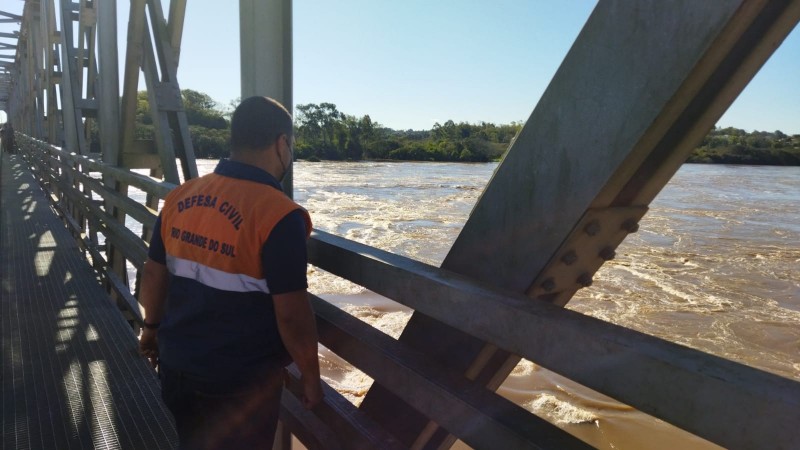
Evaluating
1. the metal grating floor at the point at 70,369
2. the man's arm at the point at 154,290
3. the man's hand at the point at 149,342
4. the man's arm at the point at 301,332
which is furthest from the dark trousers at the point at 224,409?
the metal grating floor at the point at 70,369

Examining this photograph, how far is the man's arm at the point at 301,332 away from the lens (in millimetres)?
1546

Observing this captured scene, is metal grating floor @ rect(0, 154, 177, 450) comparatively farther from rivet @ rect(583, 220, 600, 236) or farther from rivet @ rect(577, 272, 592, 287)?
rivet @ rect(583, 220, 600, 236)

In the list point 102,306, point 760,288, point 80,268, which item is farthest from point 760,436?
point 760,288

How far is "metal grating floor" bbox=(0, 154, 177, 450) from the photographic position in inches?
99.0

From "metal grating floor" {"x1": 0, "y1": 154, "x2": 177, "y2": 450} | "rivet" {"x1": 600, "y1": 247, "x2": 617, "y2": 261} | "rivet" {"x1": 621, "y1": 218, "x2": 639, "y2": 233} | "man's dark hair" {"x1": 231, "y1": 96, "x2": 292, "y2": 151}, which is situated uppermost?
"man's dark hair" {"x1": 231, "y1": 96, "x2": 292, "y2": 151}

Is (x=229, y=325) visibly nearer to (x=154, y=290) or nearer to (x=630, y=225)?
(x=154, y=290)

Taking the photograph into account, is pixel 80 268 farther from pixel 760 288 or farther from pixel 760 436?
pixel 760 288

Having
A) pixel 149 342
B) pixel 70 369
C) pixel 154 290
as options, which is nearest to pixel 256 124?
pixel 154 290

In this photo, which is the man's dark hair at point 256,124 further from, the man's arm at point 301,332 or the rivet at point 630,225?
the rivet at point 630,225

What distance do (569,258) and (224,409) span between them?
3.44 ft

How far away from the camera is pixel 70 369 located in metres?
3.13

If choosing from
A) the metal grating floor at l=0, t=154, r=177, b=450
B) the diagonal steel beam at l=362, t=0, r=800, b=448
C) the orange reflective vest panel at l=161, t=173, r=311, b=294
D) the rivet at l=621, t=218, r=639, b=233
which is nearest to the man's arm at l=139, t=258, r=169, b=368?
the orange reflective vest panel at l=161, t=173, r=311, b=294

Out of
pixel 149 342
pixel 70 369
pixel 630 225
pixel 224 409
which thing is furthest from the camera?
pixel 70 369

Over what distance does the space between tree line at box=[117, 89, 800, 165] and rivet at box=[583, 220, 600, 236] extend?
169 feet
